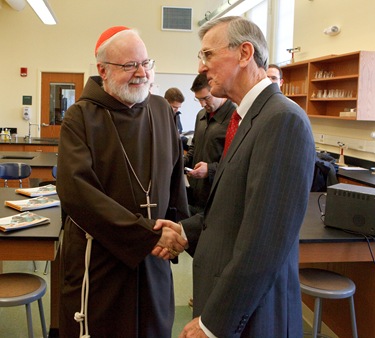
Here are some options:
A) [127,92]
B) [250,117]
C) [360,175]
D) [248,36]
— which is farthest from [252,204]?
[360,175]

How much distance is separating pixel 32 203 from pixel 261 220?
6.05ft

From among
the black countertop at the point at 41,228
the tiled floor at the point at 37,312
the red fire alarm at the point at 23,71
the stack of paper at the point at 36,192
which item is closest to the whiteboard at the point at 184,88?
the red fire alarm at the point at 23,71

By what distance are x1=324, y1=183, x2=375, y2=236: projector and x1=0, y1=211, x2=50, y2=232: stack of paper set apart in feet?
4.54

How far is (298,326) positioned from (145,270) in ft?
2.18

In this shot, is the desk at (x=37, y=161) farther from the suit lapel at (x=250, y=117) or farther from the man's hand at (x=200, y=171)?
the suit lapel at (x=250, y=117)

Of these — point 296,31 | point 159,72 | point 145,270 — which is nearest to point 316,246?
point 145,270

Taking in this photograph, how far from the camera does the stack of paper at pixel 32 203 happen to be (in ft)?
8.09

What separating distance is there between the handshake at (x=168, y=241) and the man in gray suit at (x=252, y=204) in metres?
0.31

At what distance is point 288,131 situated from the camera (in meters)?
1.05

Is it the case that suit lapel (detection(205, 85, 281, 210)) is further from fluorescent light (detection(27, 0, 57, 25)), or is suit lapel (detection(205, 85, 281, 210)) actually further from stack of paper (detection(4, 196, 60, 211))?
fluorescent light (detection(27, 0, 57, 25))

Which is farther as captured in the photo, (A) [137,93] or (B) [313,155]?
(A) [137,93]

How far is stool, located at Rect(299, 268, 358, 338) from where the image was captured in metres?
2.14

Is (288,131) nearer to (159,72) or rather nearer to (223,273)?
(223,273)

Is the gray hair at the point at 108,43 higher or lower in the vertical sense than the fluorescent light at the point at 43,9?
lower
